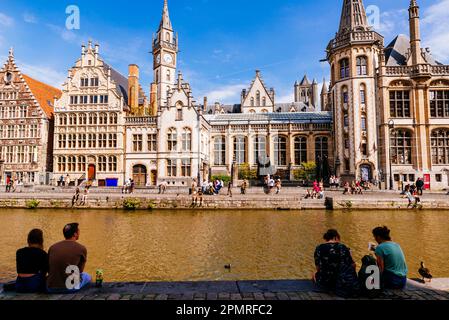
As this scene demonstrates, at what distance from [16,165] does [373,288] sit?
4736 cm

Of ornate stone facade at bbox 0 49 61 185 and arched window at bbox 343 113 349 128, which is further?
ornate stone facade at bbox 0 49 61 185

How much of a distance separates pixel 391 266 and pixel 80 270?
213 inches

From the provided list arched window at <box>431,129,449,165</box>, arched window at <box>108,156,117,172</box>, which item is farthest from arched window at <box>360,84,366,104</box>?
arched window at <box>108,156,117,172</box>

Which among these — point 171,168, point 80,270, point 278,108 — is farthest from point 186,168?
point 80,270

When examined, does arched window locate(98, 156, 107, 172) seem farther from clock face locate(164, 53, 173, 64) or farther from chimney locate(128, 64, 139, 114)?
clock face locate(164, 53, 173, 64)

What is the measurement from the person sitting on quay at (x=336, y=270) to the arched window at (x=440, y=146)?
125ft

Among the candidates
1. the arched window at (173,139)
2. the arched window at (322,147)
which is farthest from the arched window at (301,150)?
the arched window at (173,139)

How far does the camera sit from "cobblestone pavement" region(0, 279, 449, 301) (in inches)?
179

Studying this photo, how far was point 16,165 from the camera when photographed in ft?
131

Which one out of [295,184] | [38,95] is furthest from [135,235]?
[38,95]

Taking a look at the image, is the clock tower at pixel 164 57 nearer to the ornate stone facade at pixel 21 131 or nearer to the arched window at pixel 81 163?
the arched window at pixel 81 163

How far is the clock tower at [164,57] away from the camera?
46.2m

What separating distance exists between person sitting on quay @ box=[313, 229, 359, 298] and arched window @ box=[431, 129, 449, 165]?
1506 inches

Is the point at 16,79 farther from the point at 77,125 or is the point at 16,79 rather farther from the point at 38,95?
the point at 77,125
